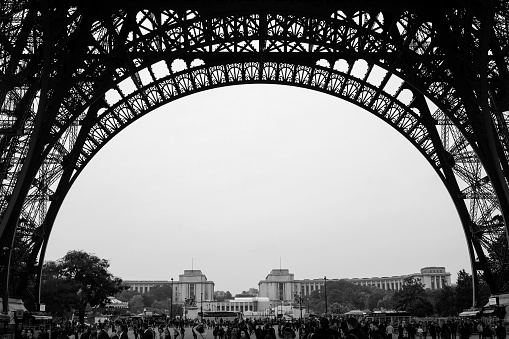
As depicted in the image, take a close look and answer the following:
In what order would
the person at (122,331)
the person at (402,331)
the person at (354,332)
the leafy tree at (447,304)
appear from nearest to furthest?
the person at (354,332) < the person at (122,331) < the person at (402,331) < the leafy tree at (447,304)

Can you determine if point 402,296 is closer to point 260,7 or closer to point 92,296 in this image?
point 92,296

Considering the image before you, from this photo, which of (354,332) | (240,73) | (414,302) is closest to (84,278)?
(240,73)

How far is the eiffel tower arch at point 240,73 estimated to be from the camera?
3169 cm

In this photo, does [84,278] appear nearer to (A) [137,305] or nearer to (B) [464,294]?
(B) [464,294]

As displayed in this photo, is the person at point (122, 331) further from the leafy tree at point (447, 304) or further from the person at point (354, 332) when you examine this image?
the leafy tree at point (447, 304)

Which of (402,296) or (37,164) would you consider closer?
(37,164)

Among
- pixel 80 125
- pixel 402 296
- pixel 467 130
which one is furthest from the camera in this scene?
pixel 402 296

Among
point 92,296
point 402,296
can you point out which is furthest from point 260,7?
point 402,296

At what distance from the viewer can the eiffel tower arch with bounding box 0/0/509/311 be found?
31.7 m

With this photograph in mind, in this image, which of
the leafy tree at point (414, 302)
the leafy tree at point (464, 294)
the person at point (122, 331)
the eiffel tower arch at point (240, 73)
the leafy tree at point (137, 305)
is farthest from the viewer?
the leafy tree at point (137, 305)

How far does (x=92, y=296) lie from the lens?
7069 cm

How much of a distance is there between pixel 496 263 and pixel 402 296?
60.9 meters

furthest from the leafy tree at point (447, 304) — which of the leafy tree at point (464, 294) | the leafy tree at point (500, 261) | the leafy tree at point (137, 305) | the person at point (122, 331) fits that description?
the leafy tree at point (137, 305)

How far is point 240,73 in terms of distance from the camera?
45375 millimetres
